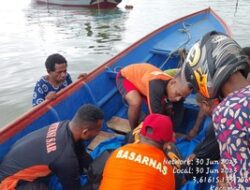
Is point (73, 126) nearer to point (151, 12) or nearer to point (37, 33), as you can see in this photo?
point (37, 33)

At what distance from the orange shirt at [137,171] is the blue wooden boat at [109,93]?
0.97 m

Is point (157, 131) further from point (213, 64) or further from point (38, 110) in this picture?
point (38, 110)

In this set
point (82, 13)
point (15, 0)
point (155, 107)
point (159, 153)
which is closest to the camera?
point (159, 153)

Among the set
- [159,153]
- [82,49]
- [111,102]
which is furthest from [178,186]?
[82,49]

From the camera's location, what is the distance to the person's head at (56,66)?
427 centimetres

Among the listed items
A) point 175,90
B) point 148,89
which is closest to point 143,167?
point 175,90

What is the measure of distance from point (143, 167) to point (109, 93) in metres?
2.81

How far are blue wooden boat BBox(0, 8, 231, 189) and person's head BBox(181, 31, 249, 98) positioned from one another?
165 centimetres

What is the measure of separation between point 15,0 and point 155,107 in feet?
104

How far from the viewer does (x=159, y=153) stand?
2.16 meters

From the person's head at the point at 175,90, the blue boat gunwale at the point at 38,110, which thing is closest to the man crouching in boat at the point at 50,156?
the blue boat gunwale at the point at 38,110

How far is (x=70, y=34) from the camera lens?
1563 cm

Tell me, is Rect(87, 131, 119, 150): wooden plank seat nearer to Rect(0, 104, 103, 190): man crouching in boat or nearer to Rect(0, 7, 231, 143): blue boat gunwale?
Rect(0, 7, 231, 143): blue boat gunwale

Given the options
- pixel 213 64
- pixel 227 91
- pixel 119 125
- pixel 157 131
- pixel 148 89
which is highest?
pixel 213 64
